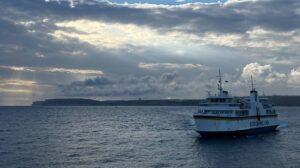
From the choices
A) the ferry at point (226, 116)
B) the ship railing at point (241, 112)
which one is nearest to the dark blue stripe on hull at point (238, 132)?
the ferry at point (226, 116)

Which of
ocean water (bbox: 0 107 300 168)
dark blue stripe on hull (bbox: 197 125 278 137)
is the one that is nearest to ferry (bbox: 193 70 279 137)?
dark blue stripe on hull (bbox: 197 125 278 137)

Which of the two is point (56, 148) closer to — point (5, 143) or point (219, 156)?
point (5, 143)

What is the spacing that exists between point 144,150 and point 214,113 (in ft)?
68.1

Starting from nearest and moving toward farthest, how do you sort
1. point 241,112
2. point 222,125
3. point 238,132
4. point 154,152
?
point 154,152, point 222,125, point 238,132, point 241,112

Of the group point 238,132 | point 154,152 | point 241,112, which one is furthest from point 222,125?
point 154,152

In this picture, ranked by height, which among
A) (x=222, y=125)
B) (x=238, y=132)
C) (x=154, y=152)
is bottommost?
(x=154, y=152)

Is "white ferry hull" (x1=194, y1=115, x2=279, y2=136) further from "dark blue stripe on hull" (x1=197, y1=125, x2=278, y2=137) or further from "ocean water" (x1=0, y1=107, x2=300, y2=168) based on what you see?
"ocean water" (x1=0, y1=107, x2=300, y2=168)

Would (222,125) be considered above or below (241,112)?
below

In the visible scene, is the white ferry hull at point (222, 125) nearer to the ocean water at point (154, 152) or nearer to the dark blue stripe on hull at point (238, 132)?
the dark blue stripe on hull at point (238, 132)

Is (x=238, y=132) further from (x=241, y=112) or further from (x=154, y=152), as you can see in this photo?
(x=154, y=152)

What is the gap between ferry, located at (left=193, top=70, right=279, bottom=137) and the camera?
89375mm

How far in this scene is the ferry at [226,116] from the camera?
89.4 metres

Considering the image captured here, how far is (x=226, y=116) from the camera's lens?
89.8m

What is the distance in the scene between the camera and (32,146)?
→ 275ft
